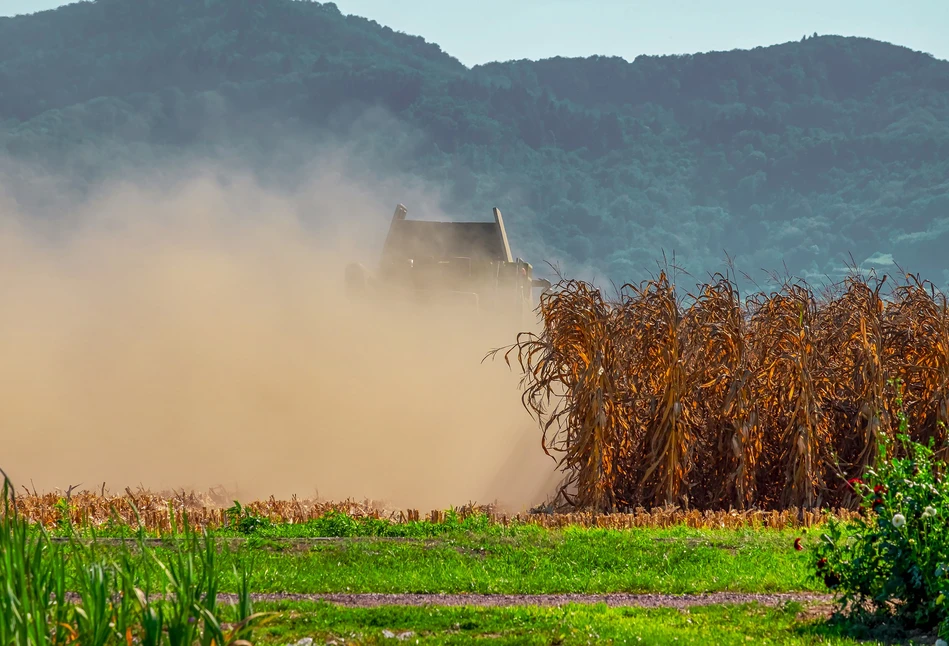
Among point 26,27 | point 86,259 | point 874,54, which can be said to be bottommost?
point 86,259

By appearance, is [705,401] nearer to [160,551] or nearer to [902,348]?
[902,348]

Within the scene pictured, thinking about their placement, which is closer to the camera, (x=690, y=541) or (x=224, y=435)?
(x=690, y=541)

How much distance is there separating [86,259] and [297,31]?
125635mm

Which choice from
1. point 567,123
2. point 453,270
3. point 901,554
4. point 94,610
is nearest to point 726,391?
point 901,554

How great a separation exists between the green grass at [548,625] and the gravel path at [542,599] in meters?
0.36

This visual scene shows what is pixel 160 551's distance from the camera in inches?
430

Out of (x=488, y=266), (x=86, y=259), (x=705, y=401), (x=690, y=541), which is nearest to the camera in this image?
(x=690, y=541)

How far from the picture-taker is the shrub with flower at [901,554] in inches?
316

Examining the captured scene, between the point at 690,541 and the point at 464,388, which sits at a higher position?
the point at 464,388

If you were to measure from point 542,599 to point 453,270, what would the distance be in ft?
99.0

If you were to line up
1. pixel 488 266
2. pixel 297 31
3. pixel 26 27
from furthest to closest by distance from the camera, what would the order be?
pixel 297 31
pixel 26 27
pixel 488 266

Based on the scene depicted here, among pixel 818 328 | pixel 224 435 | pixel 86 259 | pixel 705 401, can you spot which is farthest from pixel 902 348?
pixel 86 259

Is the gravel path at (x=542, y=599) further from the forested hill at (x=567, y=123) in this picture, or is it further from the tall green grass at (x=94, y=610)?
the forested hill at (x=567, y=123)

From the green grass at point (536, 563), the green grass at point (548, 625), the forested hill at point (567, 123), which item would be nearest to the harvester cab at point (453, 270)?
the green grass at point (536, 563)
